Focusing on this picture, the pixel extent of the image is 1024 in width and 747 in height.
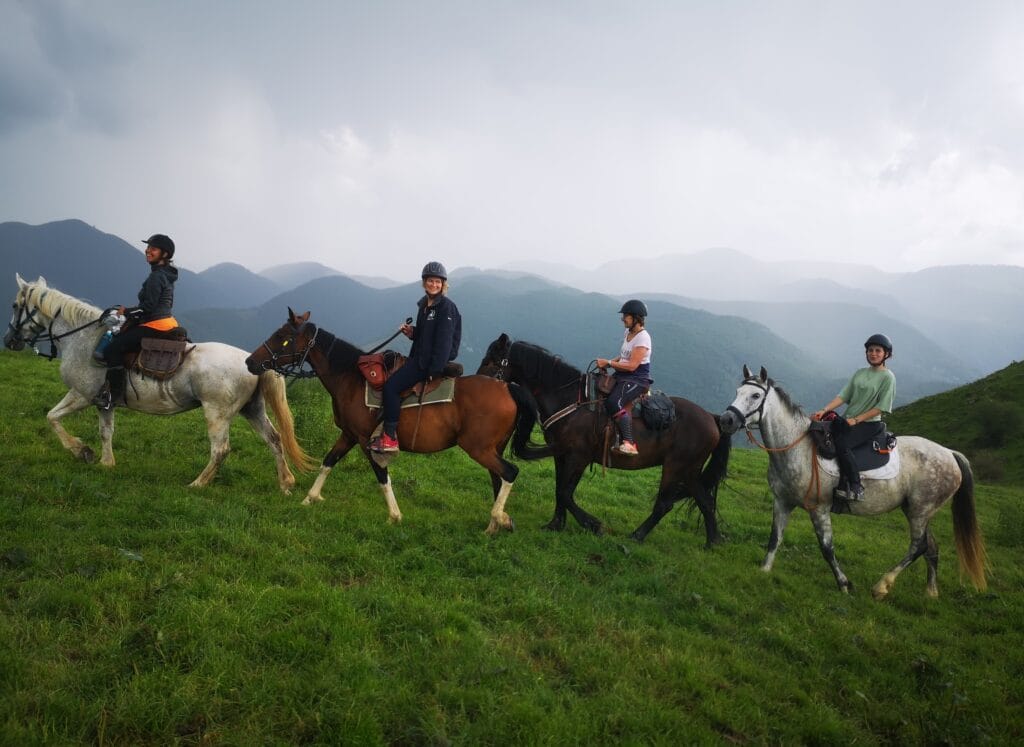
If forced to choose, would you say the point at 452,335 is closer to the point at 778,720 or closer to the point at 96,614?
the point at 96,614

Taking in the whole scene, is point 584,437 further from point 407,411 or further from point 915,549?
point 915,549

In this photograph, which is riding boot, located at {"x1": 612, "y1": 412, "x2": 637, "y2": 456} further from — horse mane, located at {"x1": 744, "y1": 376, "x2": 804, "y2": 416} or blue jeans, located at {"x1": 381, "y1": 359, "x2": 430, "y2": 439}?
blue jeans, located at {"x1": 381, "y1": 359, "x2": 430, "y2": 439}

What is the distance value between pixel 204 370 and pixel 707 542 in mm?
8867

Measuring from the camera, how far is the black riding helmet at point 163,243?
26.0 feet

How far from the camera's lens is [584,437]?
8.46 m

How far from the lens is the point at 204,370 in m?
8.13

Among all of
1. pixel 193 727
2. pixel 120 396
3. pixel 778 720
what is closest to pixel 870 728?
pixel 778 720

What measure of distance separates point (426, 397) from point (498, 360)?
1.65m

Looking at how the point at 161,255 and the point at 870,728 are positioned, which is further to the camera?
the point at 161,255

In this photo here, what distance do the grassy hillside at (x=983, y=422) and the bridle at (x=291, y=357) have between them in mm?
35139

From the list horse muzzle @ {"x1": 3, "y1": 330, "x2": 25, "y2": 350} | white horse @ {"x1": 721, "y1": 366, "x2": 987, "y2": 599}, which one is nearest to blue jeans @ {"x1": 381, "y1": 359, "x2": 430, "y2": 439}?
white horse @ {"x1": 721, "y1": 366, "x2": 987, "y2": 599}

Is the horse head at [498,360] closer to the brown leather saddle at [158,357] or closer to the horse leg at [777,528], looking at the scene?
the brown leather saddle at [158,357]

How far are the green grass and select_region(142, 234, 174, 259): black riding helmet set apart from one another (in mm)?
3527

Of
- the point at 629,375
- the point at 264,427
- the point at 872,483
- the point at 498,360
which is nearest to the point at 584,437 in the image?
the point at 629,375
